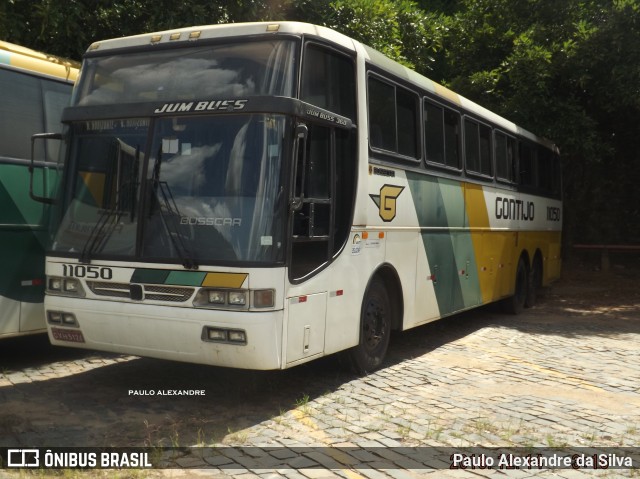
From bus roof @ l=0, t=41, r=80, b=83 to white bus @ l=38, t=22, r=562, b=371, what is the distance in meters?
1.19

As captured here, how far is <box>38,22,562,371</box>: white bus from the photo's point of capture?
611 centimetres

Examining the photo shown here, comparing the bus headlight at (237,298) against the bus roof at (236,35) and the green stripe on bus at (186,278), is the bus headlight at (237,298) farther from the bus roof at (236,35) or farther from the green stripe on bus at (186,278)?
the bus roof at (236,35)

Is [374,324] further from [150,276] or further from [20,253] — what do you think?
[20,253]

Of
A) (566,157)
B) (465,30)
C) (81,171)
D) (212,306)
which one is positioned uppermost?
(465,30)

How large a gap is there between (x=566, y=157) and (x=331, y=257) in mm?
16706

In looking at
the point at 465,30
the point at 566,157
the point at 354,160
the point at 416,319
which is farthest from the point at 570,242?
the point at 354,160

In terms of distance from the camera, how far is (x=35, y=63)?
8156 millimetres

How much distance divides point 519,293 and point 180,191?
30.3ft

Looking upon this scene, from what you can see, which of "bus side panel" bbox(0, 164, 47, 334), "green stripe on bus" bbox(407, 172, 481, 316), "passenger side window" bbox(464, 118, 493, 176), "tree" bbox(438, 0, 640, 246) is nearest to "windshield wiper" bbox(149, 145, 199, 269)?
"bus side panel" bbox(0, 164, 47, 334)

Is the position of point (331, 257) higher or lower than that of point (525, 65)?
lower

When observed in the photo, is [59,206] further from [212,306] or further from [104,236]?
[212,306]

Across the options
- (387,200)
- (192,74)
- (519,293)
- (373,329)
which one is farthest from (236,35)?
(519,293)

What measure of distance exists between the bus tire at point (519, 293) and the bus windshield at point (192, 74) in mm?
8436

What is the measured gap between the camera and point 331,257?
6.96 metres
